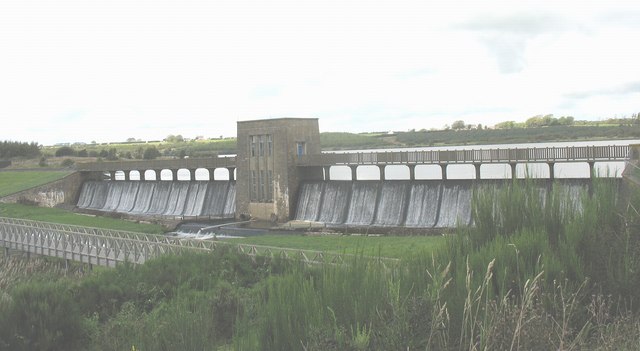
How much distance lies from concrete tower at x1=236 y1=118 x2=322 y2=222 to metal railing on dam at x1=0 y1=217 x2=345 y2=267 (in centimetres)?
1319

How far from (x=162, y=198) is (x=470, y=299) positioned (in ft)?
163

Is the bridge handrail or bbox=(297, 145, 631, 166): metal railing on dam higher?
bbox=(297, 145, 631, 166): metal railing on dam

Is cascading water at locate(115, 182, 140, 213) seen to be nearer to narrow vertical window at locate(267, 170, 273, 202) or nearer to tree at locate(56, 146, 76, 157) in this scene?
narrow vertical window at locate(267, 170, 273, 202)

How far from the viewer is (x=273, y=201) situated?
4475cm

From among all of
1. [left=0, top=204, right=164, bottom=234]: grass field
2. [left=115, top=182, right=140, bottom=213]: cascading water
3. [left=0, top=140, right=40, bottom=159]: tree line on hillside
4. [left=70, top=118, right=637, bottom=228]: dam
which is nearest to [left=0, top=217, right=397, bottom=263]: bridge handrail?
[left=0, top=204, right=164, bottom=234]: grass field

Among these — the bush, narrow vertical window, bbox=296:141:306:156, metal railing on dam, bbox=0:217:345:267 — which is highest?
narrow vertical window, bbox=296:141:306:156

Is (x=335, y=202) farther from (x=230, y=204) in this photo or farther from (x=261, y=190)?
(x=230, y=204)

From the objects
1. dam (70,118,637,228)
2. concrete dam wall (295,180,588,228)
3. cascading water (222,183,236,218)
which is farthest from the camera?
cascading water (222,183,236,218)

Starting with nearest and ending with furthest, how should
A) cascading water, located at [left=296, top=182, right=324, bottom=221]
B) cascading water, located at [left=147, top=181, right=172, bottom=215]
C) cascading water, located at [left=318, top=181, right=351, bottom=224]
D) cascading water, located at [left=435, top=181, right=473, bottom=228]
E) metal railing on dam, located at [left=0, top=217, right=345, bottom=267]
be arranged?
metal railing on dam, located at [left=0, top=217, right=345, bottom=267] → cascading water, located at [left=435, top=181, right=473, bottom=228] → cascading water, located at [left=318, top=181, right=351, bottom=224] → cascading water, located at [left=296, top=182, right=324, bottom=221] → cascading water, located at [left=147, top=181, right=172, bottom=215]

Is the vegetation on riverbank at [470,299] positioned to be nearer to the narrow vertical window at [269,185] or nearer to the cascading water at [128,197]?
the narrow vertical window at [269,185]

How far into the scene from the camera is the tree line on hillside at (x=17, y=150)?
9031 cm

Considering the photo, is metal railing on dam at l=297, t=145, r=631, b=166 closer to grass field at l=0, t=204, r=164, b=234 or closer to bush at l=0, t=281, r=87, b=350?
grass field at l=0, t=204, r=164, b=234

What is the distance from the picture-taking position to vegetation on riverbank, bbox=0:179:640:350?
21.2ft

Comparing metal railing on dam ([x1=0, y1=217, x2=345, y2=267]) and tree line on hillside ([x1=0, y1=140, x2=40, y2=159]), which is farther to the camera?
tree line on hillside ([x1=0, y1=140, x2=40, y2=159])
